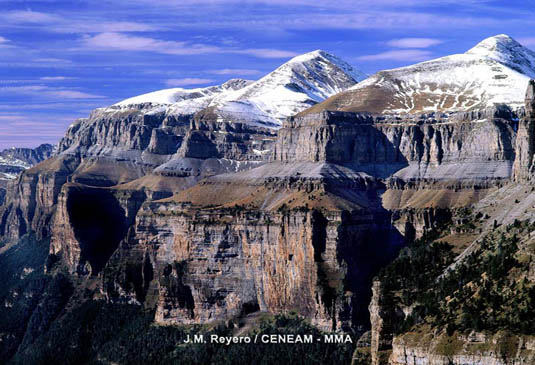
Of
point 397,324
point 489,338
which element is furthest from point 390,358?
point 489,338

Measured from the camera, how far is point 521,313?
16488cm

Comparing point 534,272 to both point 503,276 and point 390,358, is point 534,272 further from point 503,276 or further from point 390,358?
point 390,358

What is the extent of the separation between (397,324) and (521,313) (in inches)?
1349

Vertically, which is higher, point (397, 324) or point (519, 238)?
point (519, 238)

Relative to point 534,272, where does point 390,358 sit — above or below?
below

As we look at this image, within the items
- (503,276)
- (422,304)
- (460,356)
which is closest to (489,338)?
(460,356)

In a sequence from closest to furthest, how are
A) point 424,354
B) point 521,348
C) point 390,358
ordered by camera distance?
1. point 521,348
2. point 424,354
3. point 390,358

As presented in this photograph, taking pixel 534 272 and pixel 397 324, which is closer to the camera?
pixel 534 272

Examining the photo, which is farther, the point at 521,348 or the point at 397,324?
the point at 397,324

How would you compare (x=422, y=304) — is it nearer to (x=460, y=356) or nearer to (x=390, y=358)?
(x=390, y=358)

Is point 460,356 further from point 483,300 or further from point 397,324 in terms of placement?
point 397,324

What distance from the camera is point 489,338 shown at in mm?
164250

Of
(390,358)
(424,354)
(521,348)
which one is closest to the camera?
(521,348)

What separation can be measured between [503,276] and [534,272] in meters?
6.73
